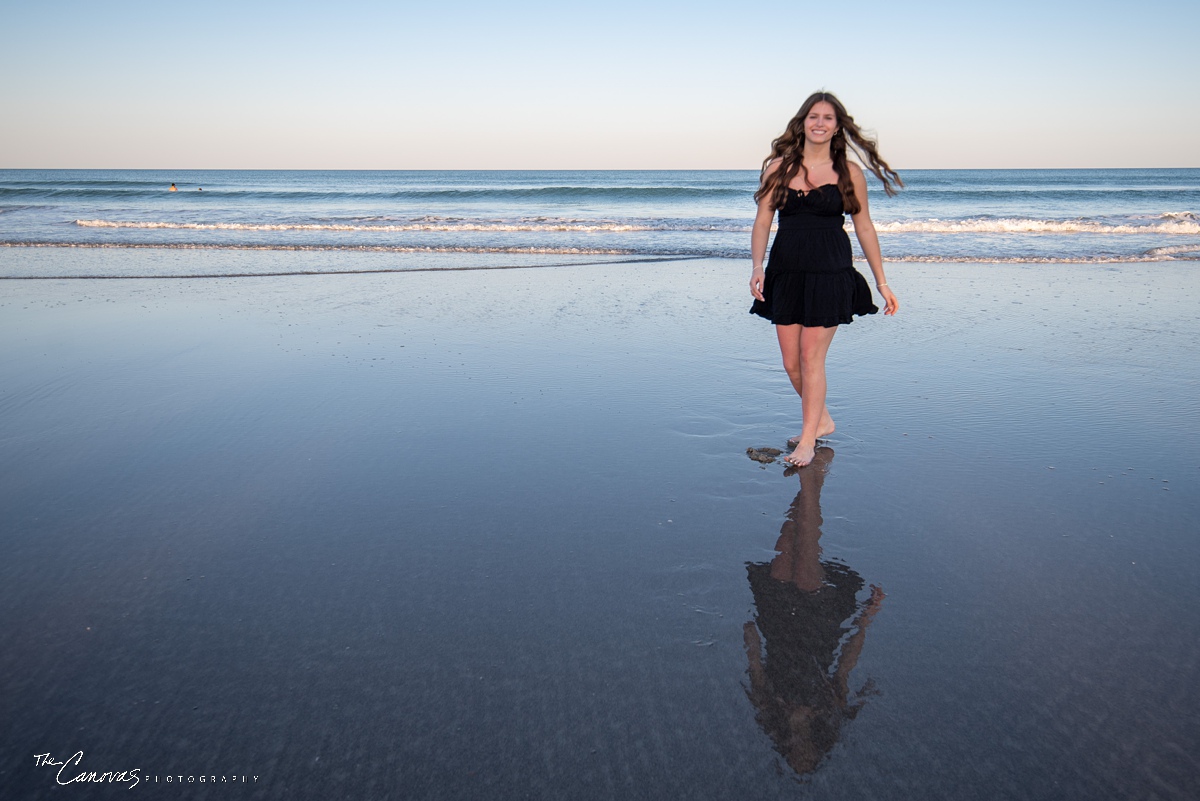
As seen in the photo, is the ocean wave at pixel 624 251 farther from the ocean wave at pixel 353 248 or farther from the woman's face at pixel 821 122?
the woman's face at pixel 821 122

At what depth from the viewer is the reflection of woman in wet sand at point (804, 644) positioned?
1729mm

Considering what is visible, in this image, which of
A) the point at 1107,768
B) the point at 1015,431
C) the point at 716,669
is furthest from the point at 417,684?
the point at 1015,431

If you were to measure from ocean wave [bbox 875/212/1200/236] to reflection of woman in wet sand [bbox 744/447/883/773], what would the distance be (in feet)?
49.8

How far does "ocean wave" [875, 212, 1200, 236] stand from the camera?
1574cm

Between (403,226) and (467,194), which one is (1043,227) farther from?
(467,194)

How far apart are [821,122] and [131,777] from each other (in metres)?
3.29

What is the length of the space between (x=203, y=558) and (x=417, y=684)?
1.09 metres

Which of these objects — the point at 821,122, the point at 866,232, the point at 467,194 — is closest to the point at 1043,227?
the point at 866,232

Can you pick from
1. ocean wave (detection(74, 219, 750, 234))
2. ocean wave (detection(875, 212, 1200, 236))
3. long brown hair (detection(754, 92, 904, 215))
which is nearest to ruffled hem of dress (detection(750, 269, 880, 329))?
long brown hair (detection(754, 92, 904, 215))

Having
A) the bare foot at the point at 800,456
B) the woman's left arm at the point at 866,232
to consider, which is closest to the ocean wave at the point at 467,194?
the woman's left arm at the point at 866,232

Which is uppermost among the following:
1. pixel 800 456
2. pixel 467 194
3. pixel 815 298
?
pixel 815 298

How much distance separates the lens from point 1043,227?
54.2ft

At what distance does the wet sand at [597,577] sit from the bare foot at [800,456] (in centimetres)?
11

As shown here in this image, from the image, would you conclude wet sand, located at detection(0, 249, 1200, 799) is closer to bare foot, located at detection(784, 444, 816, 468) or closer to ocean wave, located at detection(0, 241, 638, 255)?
bare foot, located at detection(784, 444, 816, 468)
